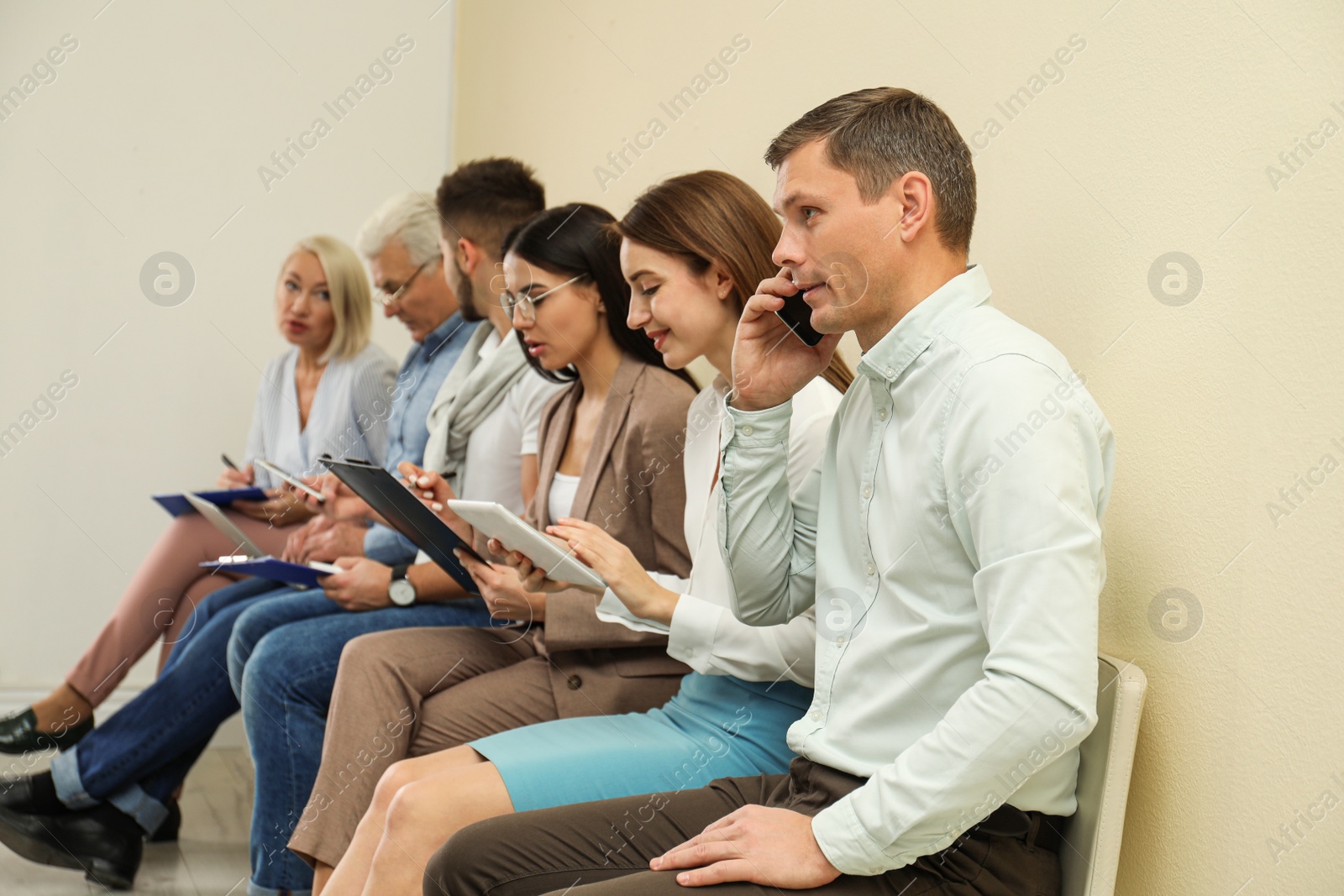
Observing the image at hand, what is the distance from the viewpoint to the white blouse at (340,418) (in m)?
3.27

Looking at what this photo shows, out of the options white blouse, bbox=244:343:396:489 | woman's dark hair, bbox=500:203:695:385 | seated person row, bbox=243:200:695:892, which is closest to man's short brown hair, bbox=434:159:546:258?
seated person row, bbox=243:200:695:892

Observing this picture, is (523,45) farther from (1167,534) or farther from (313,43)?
(1167,534)

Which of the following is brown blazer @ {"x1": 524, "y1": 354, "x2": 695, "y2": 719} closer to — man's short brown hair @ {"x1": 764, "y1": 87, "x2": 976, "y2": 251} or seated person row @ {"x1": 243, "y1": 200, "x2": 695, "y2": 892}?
seated person row @ {"x1": 243, "y1": 200, "x2": 695, "y2": 892}

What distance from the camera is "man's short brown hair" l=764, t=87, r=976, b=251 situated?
1.17 meters

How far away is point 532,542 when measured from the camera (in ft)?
5.19

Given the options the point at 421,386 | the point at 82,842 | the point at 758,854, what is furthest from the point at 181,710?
the point at 758,854

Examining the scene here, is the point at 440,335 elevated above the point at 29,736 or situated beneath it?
elevated above

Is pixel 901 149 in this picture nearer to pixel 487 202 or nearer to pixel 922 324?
pixel 922 324

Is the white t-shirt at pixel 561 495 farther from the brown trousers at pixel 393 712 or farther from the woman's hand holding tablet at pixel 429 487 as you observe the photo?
the brown trousers at pixel 393 712

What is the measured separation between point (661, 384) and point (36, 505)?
3.11 m

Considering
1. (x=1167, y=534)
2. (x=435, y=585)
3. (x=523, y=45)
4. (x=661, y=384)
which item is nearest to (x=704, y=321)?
(x=661, y=384)

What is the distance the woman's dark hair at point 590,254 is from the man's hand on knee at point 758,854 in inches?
43.8

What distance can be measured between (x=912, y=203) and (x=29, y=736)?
2545 mm

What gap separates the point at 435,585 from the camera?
2.41 m
